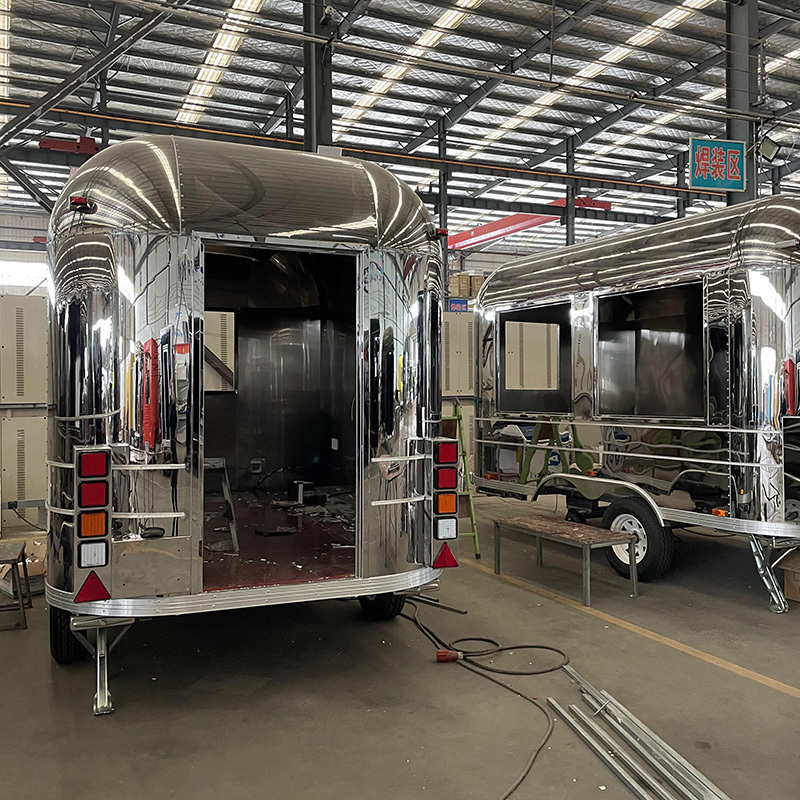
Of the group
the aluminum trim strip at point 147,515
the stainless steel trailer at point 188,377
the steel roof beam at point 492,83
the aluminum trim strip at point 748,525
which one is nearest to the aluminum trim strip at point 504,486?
the aluminum trim strip at point 748,525

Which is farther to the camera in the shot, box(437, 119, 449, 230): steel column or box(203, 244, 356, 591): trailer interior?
box(437, 119, 449, 230): steel column

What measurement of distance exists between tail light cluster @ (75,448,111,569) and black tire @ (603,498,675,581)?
4643 mm

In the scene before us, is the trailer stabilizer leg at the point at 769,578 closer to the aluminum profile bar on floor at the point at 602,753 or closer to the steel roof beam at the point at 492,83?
the aluminum profile bar on floor at the point at 602,753

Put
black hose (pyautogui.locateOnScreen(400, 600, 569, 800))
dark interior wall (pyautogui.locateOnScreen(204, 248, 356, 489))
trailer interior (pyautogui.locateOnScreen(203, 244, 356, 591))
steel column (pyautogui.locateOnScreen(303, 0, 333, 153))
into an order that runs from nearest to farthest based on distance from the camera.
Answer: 1. black hose (pyautogui.locateOnScreen(400, 600, 569, 800))
2. trailer interior (pyautogui.locateOnScreen(203, 244, 356, 591))
3. dark interior wall (pyautogui.locateOnScreen(204, 248, 356, 489))
4. steel column (pyautogui.locateOnScreen(303, 0, 333, 153))

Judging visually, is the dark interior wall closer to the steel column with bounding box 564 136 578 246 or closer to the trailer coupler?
the trailer coupler

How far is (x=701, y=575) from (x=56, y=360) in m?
5.77

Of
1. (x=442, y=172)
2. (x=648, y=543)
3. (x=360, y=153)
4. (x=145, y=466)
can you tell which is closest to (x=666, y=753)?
(x=145, y=466)

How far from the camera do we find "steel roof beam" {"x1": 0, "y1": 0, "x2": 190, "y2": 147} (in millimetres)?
7746

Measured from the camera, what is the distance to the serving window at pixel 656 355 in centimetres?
805

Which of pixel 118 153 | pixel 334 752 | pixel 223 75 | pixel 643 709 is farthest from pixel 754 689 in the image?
pixel 223 75

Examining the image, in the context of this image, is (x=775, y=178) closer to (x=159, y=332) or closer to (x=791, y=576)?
(x=791, y=576)

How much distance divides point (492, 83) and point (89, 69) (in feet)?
21.0

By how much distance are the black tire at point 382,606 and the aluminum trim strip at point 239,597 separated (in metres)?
0.91

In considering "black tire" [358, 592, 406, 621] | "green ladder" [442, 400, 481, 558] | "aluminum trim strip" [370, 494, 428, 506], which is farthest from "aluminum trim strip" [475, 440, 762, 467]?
"aluminum trim strip" [370, 494, 428, 506]
